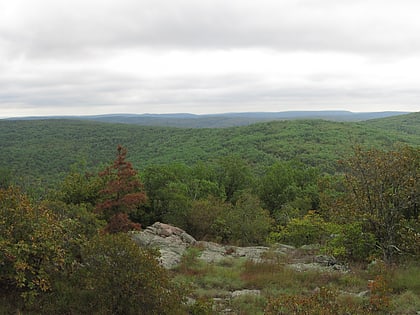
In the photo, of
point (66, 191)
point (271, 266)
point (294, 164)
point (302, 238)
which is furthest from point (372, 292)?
point (294, 164)

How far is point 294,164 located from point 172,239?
29.7 meters

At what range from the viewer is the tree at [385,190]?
12133mm

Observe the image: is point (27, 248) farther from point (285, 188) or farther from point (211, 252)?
point (285, 188)

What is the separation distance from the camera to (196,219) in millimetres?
25719

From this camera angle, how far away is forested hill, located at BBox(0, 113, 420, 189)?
9219cm

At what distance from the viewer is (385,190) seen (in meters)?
12.5

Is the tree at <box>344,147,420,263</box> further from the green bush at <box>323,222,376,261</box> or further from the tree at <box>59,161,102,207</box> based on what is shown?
the tree at <box>59,161,102,207</box>

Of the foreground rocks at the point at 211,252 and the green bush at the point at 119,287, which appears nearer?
the green bush at the point at 119,287

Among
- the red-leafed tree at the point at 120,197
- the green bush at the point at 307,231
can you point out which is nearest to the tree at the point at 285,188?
the green bush at the point at 307,231

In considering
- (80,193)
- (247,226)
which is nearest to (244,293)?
(247,226)

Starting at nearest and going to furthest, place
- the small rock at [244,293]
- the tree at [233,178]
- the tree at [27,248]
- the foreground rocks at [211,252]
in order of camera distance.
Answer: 1. the tree at [27,248]
2. the small rock at [244,293]
3. the foreground rocks at [211,252]
4. the tree at [233,178]

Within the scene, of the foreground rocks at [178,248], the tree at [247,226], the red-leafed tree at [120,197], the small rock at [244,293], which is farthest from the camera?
the tree at [247,226]

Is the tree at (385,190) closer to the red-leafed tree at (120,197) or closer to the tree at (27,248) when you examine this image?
the tree at (27,248)

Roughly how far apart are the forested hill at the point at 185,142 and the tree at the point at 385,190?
2260 inches
